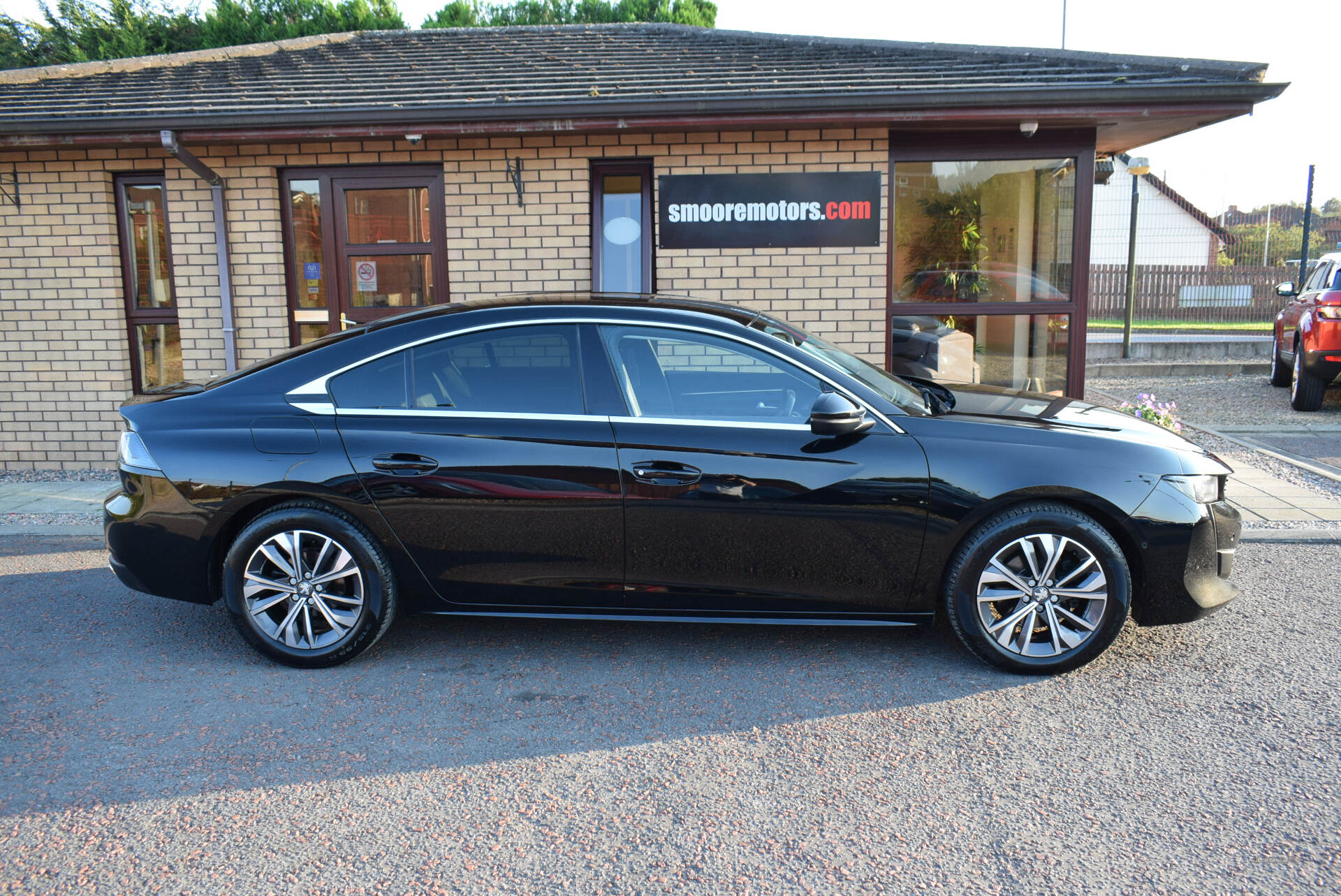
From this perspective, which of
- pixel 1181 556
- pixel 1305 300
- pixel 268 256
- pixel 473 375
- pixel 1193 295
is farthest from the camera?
pixel 1193 295

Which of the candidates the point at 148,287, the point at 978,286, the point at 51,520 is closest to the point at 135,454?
the point at 51,520

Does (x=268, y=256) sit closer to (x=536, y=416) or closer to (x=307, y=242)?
(x=307, y=242)

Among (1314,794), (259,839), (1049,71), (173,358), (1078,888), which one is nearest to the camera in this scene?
(1078,888)

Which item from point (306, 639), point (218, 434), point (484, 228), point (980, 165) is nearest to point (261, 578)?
point (306, 639)

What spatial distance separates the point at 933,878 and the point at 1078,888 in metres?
0.38

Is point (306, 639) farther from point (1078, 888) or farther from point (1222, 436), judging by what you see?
point (1222, 436)

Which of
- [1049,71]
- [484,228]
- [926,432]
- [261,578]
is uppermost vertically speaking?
[1049,71]

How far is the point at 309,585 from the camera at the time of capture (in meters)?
4.14

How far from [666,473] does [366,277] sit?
524 centimetres

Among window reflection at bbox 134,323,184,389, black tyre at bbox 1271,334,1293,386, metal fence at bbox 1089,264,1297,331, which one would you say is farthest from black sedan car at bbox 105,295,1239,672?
metal fence at bbox 1089,264,1297,331

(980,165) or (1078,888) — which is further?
(980,165)

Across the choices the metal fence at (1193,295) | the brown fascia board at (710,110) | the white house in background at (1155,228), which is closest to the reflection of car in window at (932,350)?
the brown fascia board at (710,110)

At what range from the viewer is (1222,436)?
977 centimetres

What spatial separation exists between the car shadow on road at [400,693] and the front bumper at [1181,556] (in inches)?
28.8
